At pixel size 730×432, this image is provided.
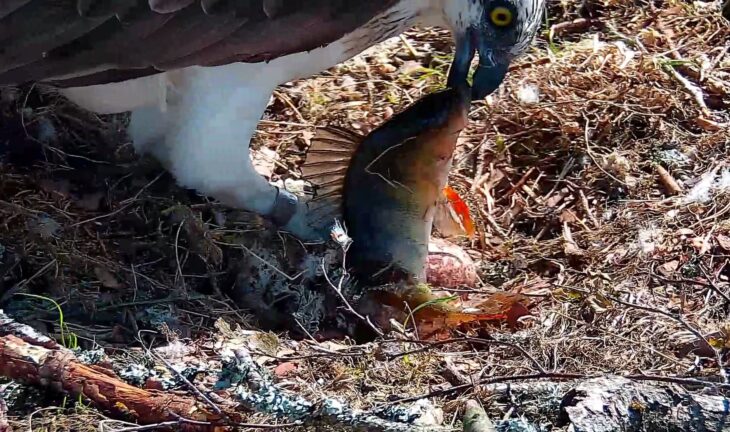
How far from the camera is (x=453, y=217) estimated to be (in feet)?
10.7

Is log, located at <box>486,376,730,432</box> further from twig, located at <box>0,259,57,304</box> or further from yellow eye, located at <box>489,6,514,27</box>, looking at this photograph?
twig, located at <box>0,259,57,304</box>

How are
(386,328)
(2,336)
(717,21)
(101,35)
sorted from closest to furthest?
(2,336)
(101,35)
(386,328)
(717,21)

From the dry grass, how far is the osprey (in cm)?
16

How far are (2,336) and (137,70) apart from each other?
872 millimetres

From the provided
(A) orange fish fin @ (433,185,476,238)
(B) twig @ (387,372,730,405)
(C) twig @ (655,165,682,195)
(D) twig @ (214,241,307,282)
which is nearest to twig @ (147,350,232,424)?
(B) twig @ (387,372,730,405)

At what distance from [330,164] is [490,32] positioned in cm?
62

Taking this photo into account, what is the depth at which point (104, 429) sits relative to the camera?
2.19 m

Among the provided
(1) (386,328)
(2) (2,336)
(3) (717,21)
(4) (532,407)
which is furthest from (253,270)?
(3) (717,21)

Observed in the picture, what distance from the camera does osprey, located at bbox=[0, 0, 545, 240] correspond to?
9.01 ft

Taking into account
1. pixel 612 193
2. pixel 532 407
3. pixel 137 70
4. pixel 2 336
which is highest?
pixel 137 70

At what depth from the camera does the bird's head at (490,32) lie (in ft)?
9.61

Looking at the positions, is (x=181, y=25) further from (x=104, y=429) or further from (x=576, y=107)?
(x=576, y=107)

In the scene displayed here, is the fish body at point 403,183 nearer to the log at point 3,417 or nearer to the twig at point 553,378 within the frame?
the twig at point 553,378

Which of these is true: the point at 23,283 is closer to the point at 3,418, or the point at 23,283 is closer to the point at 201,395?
the point at 3,418
